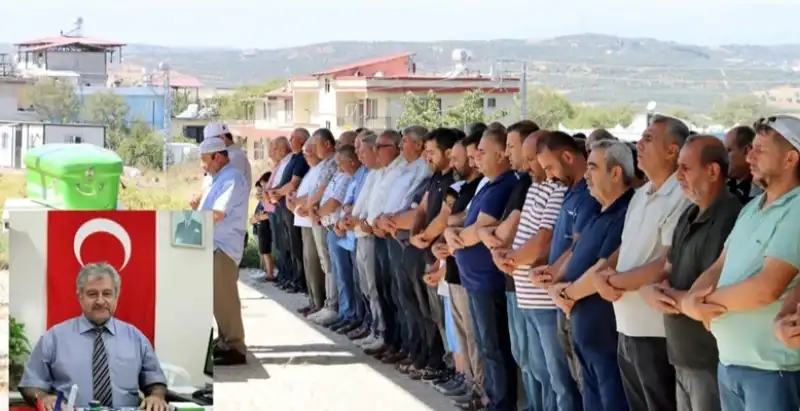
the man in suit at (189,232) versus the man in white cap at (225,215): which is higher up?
the man in suit at (189,232)

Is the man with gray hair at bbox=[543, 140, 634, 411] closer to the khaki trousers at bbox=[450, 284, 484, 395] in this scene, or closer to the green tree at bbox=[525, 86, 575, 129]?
the khaki trousers at bbox=[450, 284, 484, 395]

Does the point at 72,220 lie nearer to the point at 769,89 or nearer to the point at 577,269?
the point at 577,269

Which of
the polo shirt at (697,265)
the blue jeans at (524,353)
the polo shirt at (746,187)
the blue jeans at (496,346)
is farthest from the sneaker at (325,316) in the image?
the polo shirt at (697,265)

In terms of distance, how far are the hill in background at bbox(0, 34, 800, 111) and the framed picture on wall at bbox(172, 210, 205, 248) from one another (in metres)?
6.49

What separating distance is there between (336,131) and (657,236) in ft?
42.5

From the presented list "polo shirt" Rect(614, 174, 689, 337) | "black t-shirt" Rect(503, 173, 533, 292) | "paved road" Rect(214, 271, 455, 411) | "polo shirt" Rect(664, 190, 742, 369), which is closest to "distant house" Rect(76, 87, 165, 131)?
"paved road" Rect(214, 271, 455, 411)

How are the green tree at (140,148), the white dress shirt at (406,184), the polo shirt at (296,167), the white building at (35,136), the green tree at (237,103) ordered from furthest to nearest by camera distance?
the green tree at (237,103) < the green tree at (140,148) < the polo shirt at (296,167) < the white building at (35,136) < the white dress shirt at (406,184)

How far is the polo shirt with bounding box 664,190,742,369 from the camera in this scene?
16.8 feet

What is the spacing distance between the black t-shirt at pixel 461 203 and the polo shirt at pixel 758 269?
10.4 feet

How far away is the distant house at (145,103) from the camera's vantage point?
15.1 metres

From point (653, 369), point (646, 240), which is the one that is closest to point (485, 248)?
point (646, 240)

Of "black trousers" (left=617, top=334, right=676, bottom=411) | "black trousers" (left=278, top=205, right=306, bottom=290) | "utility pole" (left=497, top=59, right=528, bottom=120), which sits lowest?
"black trousers" (left=278, top=205, right=306, bottom=290)

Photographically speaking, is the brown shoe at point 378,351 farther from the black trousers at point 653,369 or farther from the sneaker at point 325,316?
the black trousers at point 653,369

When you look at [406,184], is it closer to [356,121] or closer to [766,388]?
[766,388]
